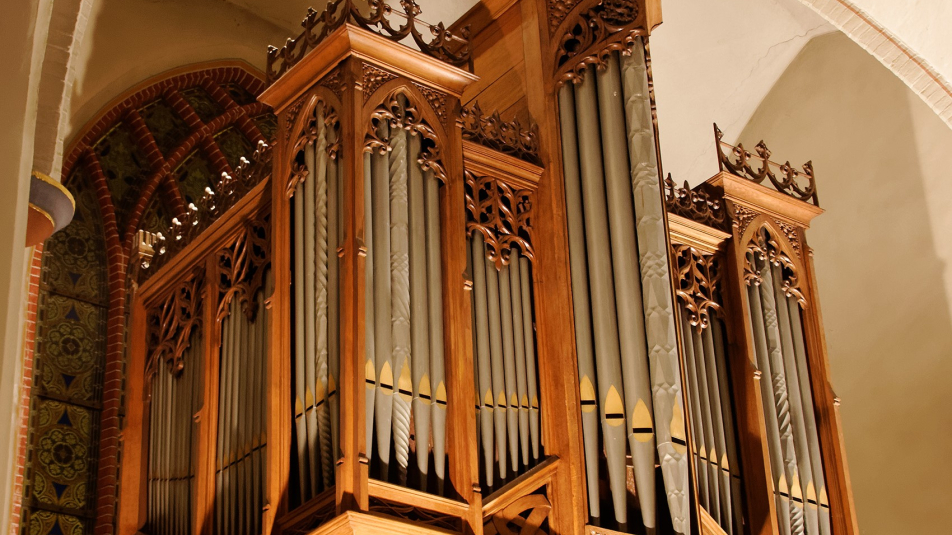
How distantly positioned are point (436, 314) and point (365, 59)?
1.30 metres

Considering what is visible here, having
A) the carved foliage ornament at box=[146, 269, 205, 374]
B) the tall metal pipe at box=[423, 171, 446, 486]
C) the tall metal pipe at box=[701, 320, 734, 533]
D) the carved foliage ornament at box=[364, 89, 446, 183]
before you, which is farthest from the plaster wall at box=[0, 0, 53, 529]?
the tall metal pipe at box=[701, 320, 734, 533]

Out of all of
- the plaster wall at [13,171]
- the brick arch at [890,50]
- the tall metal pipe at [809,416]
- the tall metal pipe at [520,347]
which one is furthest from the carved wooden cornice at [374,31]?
the plaster wall at [13,171]

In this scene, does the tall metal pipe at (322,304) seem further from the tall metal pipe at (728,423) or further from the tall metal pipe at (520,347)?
Answer: the tall metal pipe at (728,423)

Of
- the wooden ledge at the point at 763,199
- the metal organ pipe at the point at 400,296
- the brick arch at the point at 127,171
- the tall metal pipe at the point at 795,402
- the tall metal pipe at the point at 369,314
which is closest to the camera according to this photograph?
the tall metal pipe at the point at 369,314

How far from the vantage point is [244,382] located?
643 centimetres

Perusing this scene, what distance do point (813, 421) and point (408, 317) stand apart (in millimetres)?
2592

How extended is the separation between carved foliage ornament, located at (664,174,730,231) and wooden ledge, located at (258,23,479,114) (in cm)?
142

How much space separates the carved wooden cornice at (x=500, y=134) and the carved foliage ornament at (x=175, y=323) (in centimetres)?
159

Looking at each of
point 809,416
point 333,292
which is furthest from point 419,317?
point 809,416

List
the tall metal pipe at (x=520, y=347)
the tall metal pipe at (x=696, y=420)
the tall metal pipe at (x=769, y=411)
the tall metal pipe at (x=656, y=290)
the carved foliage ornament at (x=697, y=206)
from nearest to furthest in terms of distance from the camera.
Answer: the tall metal pipe at (x=656, y=290), the tall metal pipe at (x=520, y=347), the tall metal pipe at (x=696, y=420), the tall metal pipe at (x=769, y=411), the carved foliage ornament at (x=697, y=206)

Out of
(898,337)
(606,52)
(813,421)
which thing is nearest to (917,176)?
(898,337)

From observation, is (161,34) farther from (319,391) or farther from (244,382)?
(319,391)

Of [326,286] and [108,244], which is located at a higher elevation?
[108,244]

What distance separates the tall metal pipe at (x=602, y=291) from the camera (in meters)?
5.91
